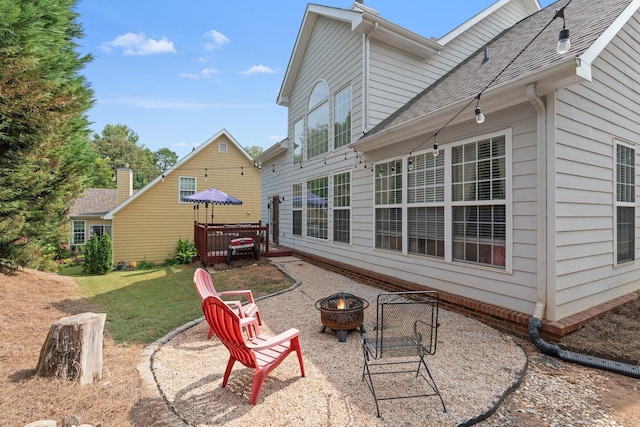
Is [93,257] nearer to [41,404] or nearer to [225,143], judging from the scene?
[225,143]

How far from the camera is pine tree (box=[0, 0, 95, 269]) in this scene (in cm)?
579

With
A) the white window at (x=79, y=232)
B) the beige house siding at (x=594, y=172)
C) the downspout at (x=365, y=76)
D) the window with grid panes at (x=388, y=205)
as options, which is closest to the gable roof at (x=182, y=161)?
the white window at (x=79, y=232)

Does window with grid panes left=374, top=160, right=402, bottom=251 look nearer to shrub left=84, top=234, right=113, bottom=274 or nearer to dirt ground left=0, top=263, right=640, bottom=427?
dirt ground left=0, top=263, right=640, bottom=427

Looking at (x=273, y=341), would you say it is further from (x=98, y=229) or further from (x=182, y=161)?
(x=98, y=229)

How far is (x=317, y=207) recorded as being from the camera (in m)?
10.1

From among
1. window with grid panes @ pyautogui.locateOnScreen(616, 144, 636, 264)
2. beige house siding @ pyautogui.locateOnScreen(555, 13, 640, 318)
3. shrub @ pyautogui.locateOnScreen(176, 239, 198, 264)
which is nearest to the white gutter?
beige house siding @ pyautogui.locateOnScreen(555, 13, 640, 318)

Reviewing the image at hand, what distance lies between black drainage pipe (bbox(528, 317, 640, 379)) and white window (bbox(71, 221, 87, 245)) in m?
24.9

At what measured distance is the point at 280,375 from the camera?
3.33 meters

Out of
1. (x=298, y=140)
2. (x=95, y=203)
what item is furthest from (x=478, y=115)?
(x=95, y=203)

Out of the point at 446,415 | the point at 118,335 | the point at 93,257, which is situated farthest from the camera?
the point at 93,257

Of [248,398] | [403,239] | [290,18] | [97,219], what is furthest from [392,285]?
[97,219]

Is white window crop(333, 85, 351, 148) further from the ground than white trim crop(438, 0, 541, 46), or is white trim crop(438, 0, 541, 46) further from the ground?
white trim crop(438, 0, 541, 46)

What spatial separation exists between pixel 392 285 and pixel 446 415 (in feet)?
13.4

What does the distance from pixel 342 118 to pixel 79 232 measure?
2092cm
